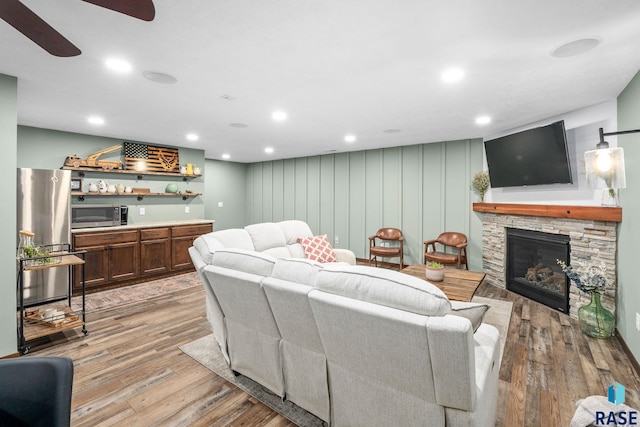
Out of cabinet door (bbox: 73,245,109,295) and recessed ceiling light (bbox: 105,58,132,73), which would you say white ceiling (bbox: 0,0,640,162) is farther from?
cabinet door (bbox: 73,245,109,295)

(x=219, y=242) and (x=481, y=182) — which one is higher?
(x=481, y=182)

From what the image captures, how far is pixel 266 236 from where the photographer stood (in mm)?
4004

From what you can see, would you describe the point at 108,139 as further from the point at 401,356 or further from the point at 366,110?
the point at 401,356

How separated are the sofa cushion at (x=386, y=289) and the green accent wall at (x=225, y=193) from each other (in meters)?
6.36

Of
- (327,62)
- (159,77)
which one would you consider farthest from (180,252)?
(327,62)

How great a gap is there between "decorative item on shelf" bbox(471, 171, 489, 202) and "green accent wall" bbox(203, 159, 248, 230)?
5.71 metres

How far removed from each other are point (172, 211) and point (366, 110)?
4.24m

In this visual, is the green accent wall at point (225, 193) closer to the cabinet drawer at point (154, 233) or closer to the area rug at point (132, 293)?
the cabinet drawer at point (154, 233)

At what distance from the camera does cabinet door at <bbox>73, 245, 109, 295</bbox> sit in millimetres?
4223

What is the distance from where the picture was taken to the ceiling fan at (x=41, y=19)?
1.12 meters

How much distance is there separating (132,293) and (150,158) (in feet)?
7.98

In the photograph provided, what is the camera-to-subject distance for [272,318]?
1.92m
